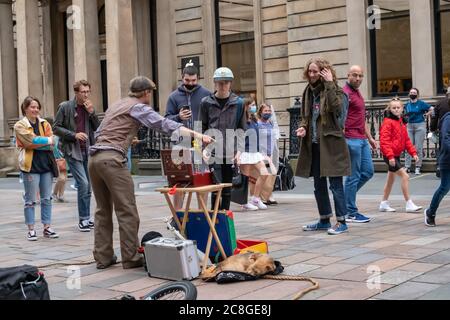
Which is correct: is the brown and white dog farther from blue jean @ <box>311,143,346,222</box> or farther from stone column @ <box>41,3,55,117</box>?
stone column @ <box>41,3,55,117</box>

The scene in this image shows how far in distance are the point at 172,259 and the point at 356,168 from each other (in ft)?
11.7

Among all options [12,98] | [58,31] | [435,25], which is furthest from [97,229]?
[58,31]

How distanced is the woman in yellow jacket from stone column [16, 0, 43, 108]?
1585 cm

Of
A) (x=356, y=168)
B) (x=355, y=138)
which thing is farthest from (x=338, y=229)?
(x=355, y=138)

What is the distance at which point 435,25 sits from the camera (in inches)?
643

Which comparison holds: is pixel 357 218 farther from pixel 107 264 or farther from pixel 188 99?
pixel 107 264

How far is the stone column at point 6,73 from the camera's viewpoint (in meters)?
25.7

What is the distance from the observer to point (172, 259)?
19.0 feet

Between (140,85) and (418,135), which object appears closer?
(140,85)

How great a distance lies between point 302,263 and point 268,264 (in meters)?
0.66

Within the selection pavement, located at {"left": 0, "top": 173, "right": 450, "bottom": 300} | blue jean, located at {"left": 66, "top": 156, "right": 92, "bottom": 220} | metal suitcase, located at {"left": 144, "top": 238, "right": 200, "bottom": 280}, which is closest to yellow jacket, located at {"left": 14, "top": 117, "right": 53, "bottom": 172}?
blue jean, located at {"left": 66, "top": 156, "right": 92, "bottom": 220}

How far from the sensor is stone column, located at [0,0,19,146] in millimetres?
25719

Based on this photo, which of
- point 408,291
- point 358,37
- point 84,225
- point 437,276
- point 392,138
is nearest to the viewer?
point 408,291
